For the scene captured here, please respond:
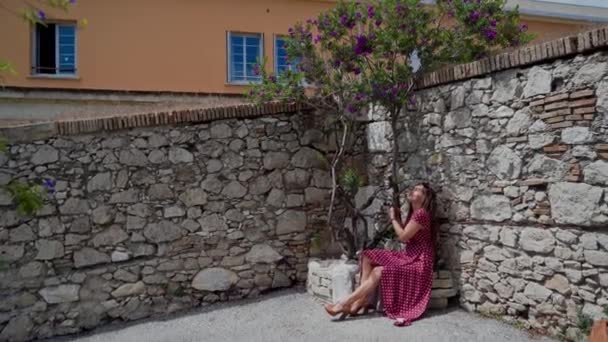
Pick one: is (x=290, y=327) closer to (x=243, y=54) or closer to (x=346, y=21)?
(x=346, y=21)

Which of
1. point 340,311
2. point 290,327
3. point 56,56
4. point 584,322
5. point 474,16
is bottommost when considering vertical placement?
point 290,327

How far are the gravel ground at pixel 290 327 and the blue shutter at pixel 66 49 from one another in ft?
19.3

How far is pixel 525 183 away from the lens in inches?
150

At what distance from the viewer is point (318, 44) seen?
5441mm

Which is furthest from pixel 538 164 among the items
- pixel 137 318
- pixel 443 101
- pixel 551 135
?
pixel 137 318

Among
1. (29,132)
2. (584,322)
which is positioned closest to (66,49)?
(29,132)

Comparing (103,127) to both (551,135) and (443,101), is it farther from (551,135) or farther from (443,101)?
(551,135)

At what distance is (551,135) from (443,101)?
3.89ft

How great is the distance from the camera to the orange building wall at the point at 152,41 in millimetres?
8609

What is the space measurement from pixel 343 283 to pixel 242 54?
20.8 ft

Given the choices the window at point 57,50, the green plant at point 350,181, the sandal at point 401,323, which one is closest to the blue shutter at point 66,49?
the window at point 57,50

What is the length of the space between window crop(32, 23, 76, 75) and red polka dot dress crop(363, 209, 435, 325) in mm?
7325

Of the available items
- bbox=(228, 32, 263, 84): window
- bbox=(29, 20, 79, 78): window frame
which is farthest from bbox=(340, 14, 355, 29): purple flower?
bbox=(29, 20, 79, 78): window frame

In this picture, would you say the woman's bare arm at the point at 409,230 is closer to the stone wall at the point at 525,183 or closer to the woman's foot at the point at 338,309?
the stone wall at the point at 525,183
